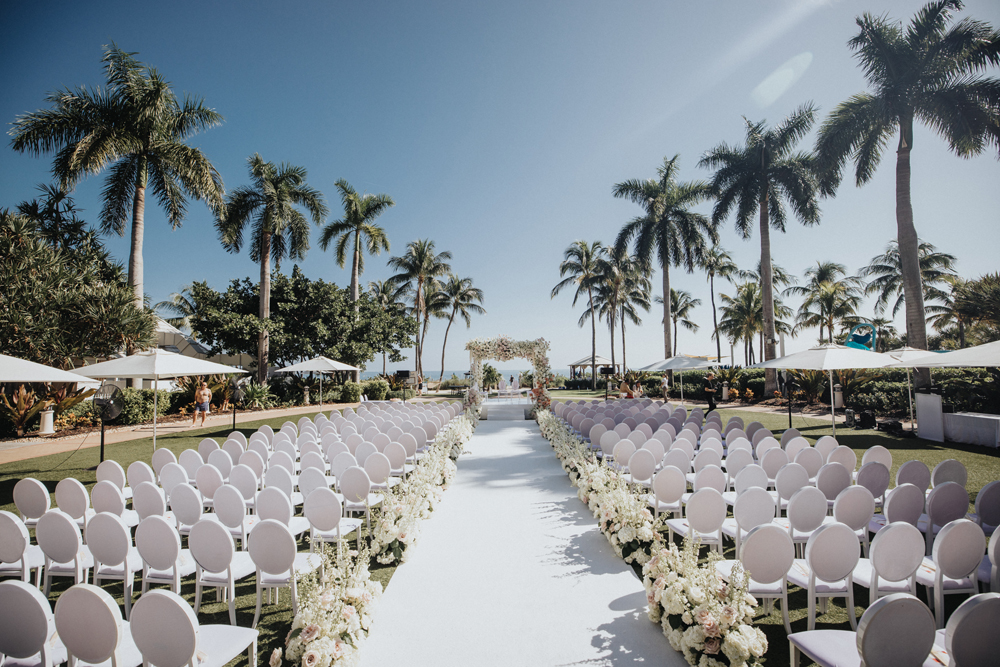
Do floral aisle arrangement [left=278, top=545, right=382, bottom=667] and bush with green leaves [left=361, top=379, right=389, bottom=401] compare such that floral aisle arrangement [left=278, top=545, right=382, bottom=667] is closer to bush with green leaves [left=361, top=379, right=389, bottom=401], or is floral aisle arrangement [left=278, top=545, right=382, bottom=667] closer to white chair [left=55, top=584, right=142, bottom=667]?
white chair [left=55, top=584, right=142, bottom=667]

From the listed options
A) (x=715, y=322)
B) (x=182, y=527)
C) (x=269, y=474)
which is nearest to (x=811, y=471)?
(x=269, y=474)

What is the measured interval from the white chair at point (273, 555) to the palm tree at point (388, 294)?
32.4 meters

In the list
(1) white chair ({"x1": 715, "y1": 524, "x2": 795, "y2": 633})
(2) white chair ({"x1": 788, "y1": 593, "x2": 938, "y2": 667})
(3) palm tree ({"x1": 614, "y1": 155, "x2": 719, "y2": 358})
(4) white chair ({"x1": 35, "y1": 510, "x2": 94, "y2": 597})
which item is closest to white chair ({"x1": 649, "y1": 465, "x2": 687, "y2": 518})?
(1) white chair ({"x1": 715, "y1": 524, "x2": 795, "y2": 633})

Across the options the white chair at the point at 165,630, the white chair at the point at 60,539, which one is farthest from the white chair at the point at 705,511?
the white chair at the point at 60,539

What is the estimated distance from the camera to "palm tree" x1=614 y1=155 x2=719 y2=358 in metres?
24.4

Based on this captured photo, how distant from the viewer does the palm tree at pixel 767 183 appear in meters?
20.5

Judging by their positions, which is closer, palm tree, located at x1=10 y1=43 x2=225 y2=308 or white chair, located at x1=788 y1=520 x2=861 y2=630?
white chair, located at x1=788 y1=520 x2=861 y2=630

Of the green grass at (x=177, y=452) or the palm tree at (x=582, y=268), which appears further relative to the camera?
the palm tree at (x=582, y=268)

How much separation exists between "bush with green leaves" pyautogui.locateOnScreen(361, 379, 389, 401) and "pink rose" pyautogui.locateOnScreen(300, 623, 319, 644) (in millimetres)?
23097

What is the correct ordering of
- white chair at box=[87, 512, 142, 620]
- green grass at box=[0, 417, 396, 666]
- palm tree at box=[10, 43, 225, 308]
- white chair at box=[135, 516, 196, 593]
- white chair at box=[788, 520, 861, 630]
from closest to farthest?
1. white chair at box=[788, 520, 861, 630]
2. white chair at box=[135, 516, 196, 593]
3. white chair at box=[87, 512, 142, 620]
4. green grass at box=[0, 417, 396, 666]
5. palm tree at box=[10, 43, 225, 308]

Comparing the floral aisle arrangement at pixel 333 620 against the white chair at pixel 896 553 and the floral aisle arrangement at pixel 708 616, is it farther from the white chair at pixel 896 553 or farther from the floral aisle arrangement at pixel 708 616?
the white chair at pixel 896 553

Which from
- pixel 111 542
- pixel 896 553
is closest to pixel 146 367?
pixel 111 542

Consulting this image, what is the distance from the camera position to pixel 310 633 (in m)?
2.65

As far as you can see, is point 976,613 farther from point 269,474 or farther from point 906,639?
point 269,474
